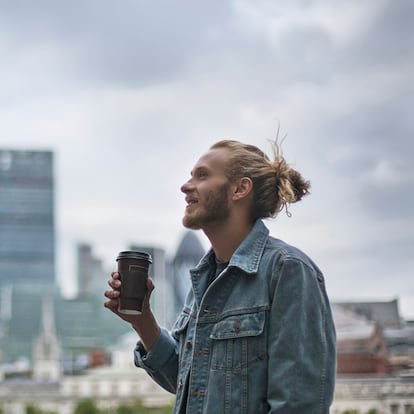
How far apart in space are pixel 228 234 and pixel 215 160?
0.15m

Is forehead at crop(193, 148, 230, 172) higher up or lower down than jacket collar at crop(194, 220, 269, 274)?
higher up

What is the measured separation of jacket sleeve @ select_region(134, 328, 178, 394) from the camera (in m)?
2.02

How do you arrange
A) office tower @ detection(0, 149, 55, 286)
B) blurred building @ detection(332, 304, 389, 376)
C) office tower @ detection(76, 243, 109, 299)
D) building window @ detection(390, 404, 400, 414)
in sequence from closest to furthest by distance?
building window @ detection(390, 404, 400, 414) < blurred building @ detection(332, 304, 389, 376) < office tower @ detection(0, 149, 55, 286) < office tower @ detection(76, 243, 109, 299)

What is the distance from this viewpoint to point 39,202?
353 feet

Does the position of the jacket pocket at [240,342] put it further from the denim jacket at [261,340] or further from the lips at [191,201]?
the lips at [191,201]

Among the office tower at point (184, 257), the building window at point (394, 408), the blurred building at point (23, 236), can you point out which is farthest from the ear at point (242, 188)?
the blurred building at point (23, 236)

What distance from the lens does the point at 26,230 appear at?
343ft

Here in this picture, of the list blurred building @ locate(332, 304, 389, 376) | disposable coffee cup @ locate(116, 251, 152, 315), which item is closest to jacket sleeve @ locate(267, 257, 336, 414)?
disposable coffee cup @ locate(116, 251, 152, 315)

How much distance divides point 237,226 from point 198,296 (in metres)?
0.16

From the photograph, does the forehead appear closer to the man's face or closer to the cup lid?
the man's face

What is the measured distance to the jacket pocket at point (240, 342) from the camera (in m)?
1.71

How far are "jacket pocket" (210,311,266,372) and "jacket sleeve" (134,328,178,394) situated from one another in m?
0.29

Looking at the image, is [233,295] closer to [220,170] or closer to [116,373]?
[220,170]

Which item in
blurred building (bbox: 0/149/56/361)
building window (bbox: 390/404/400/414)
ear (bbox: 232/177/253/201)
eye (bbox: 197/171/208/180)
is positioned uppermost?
blurred building (bbox: 0/149/56/361)
